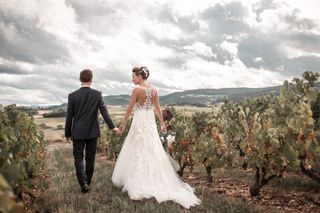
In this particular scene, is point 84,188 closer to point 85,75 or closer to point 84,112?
point 84,112

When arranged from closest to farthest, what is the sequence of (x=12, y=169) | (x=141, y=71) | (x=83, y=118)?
(x=12, y=169), (x=83, y=118), (x=141, y=71)

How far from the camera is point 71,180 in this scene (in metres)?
9.77

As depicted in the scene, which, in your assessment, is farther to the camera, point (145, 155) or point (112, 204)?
point (145, 155)

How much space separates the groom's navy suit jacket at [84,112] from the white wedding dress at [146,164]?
0.77 metres

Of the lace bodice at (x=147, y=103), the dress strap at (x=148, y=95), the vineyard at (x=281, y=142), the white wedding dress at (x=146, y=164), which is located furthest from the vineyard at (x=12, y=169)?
the vineyard at (x=281, y=142)

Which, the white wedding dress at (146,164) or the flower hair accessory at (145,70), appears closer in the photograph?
the white wedding dress at (146,164)

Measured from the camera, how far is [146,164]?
7.77 m

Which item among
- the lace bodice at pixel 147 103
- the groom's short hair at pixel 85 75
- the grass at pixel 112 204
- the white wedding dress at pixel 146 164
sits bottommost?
the grass at pixel 112 204

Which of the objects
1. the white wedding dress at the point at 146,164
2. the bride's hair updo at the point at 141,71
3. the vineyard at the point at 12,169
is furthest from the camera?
the bride's hair updo at the point at 141,71

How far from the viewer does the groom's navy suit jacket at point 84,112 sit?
7.64 metres

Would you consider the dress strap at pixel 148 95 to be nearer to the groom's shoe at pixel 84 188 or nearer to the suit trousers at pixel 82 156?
the suit trousers at pixel 82 156

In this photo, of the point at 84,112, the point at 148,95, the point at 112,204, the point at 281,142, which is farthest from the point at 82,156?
the point at 281,142

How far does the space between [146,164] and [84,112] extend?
A: 1572 mm

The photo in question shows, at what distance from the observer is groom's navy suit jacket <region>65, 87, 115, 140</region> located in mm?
7638
